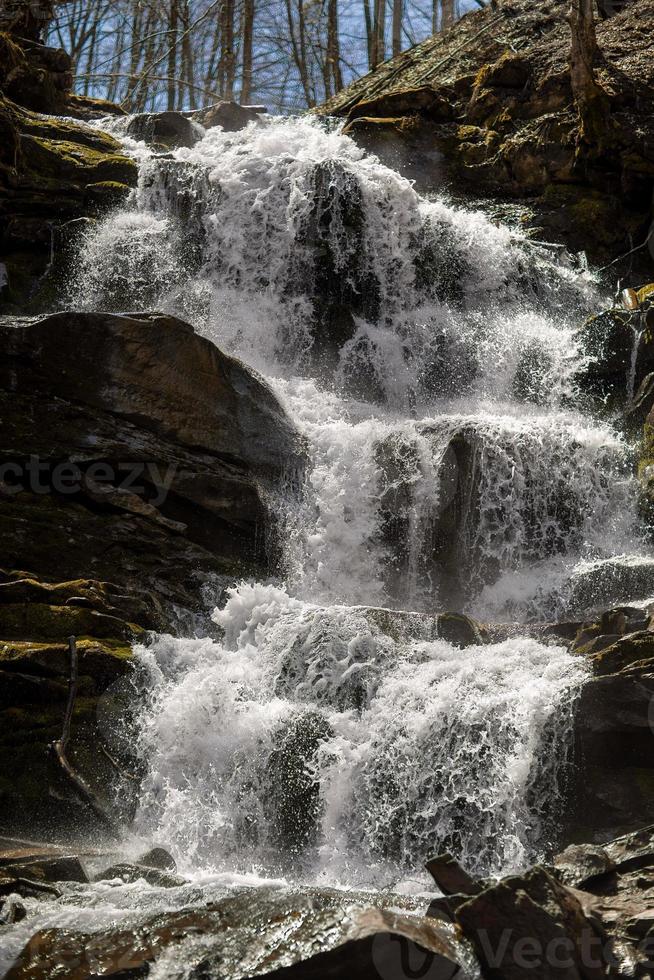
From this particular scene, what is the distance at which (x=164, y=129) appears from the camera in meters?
16.4

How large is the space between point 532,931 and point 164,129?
14.9 metres

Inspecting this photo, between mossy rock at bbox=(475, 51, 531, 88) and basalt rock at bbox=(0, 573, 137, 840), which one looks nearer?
basalt rock at bbox=(0, 573, 137, 840)

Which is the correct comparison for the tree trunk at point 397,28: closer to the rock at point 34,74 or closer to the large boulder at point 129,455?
the rock at point 34,74

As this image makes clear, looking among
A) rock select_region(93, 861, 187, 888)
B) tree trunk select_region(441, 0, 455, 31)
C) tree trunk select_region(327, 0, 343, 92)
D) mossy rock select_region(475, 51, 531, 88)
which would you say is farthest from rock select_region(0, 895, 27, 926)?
tree trunk select_region(441, 0, 455, 31)

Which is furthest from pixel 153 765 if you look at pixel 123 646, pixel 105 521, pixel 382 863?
pixel 105 521

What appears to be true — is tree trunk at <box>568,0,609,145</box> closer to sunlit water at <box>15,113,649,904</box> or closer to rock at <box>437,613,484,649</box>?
sunlit water at <box>15,113,649,904</box>

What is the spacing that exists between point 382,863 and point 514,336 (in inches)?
326

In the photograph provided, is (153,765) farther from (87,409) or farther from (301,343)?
(301,343)

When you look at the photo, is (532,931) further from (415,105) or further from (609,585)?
(415,105)

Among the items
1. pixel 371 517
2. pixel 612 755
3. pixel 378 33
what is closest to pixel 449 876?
pixel 612 755

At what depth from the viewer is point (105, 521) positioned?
29.6 ft

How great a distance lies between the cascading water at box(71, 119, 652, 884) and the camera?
263 inches

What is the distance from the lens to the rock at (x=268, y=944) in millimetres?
4168

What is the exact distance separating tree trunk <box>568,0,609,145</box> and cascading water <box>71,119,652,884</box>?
2223mm
